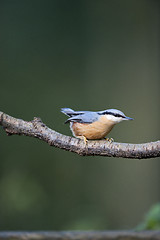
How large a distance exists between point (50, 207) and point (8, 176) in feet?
1.42

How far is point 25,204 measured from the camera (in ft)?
7.07

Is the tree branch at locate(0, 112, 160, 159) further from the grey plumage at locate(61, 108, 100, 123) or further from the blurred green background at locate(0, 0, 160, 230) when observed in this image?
the blurred green background at locate(0, 0, 160, 230)

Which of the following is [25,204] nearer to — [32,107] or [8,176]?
[8,176]

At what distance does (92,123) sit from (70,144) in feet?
0.59

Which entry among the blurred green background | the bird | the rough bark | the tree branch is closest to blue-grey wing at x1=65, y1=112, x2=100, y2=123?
the bird

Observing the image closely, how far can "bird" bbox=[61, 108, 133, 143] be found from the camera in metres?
0.90

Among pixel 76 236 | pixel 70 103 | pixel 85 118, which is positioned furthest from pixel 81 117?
pixel 70 103

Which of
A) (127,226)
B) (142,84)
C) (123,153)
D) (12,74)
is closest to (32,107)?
(12,74)

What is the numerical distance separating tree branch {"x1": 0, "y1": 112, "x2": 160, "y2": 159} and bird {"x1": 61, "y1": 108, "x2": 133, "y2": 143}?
3.9 inches

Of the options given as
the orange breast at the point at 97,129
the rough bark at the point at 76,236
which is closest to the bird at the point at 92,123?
the orange breast at the point at 97,129

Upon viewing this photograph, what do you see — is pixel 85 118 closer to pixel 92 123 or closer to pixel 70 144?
pixel 92 123

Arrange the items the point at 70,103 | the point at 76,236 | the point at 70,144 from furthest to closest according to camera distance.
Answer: the point at 70,103, the point at 70,144, the point at 76,236

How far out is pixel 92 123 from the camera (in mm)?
957

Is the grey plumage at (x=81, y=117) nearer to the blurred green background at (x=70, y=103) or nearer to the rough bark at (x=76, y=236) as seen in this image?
the rough bark at (x=76, y=236)
